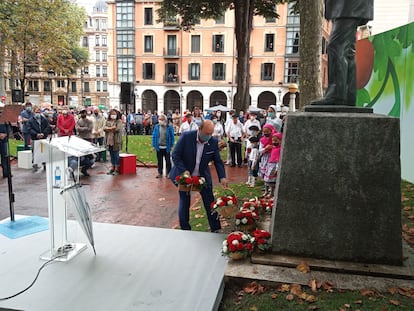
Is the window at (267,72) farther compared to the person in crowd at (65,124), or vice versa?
the window at (267,72)

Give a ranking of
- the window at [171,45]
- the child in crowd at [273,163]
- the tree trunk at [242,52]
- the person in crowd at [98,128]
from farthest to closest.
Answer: the window at [171,45], the tree trunk at [242,52], the person in crowd at [98,128], the child in crowd at [273,163]

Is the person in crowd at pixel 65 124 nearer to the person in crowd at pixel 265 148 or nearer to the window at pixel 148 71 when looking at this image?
the person in crowd at pixel 265 148

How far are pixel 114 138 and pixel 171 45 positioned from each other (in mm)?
36207

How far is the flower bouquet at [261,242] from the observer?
4.51 m

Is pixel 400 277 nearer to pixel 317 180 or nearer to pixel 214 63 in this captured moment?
pixel 317 180

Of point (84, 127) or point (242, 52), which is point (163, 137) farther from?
point (242, 52)

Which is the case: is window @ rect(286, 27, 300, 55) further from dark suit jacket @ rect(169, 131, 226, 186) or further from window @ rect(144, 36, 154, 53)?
dark suit jacket @ rect(169, 131, 226, 186)

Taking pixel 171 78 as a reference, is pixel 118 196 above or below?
below

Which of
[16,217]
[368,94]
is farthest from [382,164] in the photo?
[368,94]

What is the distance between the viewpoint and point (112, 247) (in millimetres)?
4988

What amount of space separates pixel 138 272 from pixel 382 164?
305 cm

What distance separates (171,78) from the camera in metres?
45.3

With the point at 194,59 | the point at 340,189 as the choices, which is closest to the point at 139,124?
the point at 194,59

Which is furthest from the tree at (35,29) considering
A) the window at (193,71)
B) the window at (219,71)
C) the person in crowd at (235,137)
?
the window at (219,71)
